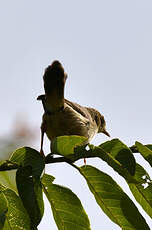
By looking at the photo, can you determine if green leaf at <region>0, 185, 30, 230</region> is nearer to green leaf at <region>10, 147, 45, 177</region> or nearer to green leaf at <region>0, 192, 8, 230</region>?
green leaf at <region>0, 192, 8, 230</region>

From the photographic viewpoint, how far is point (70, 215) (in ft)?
5.54

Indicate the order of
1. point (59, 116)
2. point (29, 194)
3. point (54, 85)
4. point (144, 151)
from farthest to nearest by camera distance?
point (59, 116), point (54, 85), point (144, 151), point (29, 194)

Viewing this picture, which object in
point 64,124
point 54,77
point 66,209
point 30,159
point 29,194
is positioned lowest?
point 64,124

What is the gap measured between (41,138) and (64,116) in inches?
19.0

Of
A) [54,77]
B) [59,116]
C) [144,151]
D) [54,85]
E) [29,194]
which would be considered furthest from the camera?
[59,116]

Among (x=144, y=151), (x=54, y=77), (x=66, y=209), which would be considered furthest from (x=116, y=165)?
(x=54, y=77)

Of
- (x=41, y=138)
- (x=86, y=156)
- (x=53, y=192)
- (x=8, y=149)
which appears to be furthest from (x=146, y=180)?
(x=41, y=138)

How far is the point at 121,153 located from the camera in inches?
63.3


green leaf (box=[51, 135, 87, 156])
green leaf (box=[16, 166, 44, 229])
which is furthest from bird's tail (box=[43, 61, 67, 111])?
green leaf (box=[16, 166, 44, 229])

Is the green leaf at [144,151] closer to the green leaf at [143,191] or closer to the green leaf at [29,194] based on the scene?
the green leaf at [143,191]

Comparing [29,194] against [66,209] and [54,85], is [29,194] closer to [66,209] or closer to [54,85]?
[66,209]

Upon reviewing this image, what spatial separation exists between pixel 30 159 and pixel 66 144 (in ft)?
0.51

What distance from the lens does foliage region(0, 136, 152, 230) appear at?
158 cm

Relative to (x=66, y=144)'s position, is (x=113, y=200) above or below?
below
